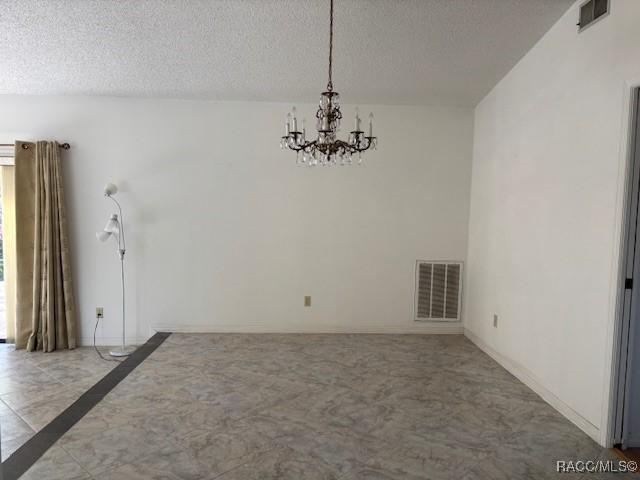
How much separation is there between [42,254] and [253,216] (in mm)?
2307

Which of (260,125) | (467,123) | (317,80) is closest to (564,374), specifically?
(467,123)

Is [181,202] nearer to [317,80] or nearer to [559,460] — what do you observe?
[317,80]

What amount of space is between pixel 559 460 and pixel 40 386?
405 centimetres

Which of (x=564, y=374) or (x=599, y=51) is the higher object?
(x=599, y=51)

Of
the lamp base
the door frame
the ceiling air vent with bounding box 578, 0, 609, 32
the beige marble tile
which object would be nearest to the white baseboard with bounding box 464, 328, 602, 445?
the door frame

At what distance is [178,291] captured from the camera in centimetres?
465

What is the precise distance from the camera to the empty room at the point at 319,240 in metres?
2.45

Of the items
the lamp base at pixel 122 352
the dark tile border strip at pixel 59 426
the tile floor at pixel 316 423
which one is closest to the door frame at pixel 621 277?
the tile floor at pixel 316 423

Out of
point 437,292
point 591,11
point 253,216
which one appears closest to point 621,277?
point 591,11

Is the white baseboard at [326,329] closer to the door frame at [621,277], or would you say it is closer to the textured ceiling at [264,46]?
the door frame at [621,277]

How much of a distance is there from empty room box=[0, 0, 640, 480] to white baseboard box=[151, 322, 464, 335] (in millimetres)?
28

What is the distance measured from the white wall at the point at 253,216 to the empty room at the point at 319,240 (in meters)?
0.03

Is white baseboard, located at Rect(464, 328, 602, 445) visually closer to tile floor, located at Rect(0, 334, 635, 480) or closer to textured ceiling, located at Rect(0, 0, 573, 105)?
tile floor, located at Rect(0, 334, 635, 480)

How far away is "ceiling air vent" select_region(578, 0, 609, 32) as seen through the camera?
8.26ft
